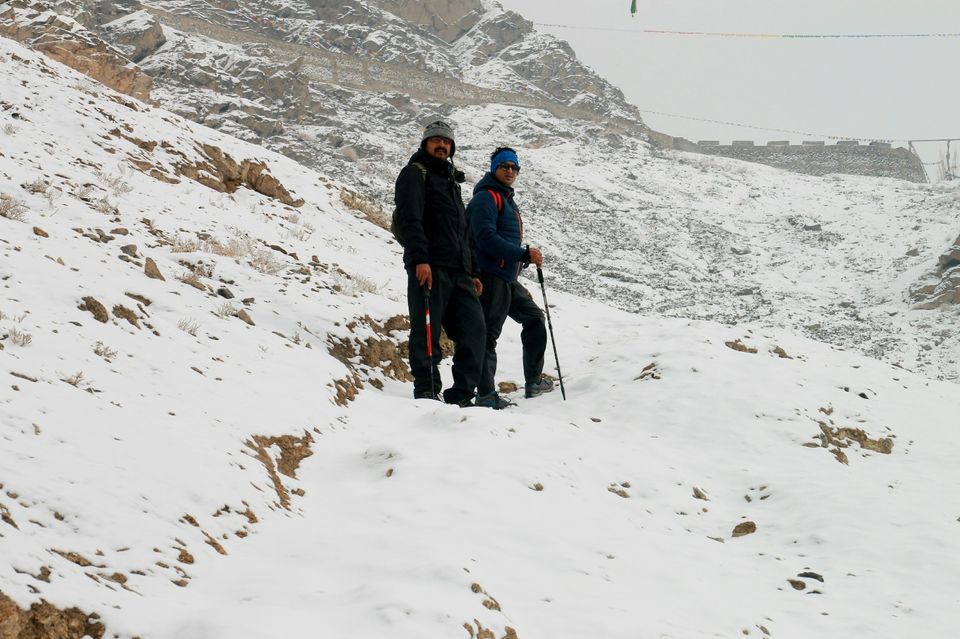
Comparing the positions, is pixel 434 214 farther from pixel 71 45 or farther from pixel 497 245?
pixel 71 45

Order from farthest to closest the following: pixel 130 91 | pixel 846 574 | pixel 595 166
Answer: pixel 595 166, pixel 130 91, pixel 846 574

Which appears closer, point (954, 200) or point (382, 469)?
point (382, 469)

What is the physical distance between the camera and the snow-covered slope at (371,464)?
2248 mm

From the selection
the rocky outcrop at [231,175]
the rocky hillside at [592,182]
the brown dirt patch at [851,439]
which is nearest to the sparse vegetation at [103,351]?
the brown dirt patch at [851,439]

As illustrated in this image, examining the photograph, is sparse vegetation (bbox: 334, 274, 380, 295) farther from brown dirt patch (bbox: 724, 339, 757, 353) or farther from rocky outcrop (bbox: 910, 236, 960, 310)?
rocky outcrop (bbox: 910, 236, 960, 310)

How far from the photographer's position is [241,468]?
3137mm

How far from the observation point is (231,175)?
10.5 m

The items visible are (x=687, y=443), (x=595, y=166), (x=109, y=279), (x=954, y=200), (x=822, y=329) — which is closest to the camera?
(x=109, y=279)

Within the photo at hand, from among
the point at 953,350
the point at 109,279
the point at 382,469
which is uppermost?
the point at 109,279

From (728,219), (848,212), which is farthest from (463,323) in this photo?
(848,212)

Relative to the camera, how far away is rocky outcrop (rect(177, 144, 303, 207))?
984 cm

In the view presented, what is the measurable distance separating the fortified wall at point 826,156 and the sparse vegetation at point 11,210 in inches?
1949

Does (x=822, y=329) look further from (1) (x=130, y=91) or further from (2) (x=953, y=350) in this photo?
(1) (x=130, y=91)

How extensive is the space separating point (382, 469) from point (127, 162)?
6.40 m
